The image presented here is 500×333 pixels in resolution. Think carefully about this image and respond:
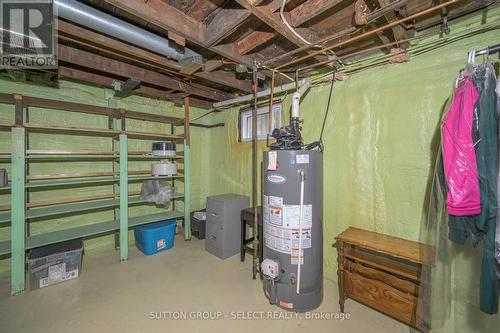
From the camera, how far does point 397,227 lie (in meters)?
1.93

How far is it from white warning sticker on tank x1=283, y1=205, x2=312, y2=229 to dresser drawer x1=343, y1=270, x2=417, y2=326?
60 cm

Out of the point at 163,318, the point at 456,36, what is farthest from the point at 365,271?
the point at 456,36

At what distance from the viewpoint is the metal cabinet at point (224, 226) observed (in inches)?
113

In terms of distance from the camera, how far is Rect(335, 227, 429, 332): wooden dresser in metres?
1.58

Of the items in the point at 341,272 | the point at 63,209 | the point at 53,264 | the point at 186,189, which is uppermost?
the point at 186,189

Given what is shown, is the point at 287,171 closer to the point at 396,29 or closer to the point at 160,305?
the point at 396,29

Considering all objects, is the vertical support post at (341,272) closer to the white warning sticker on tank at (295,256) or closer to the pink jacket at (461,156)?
the white warning sticker on tank at (295,256)

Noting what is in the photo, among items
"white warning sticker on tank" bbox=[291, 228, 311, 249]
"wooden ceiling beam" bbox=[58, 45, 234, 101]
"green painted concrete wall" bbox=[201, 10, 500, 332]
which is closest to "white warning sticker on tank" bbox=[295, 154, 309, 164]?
"white warning sticker on tank" bbox=[291, 228, 311, 249]

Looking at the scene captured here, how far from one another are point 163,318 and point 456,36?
10.6 ft

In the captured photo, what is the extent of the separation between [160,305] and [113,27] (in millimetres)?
2305

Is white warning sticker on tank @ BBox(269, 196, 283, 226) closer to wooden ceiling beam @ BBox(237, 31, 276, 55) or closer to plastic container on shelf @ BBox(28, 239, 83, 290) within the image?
wooden ceiling beam @ BBox(237, 31, 276, 55)

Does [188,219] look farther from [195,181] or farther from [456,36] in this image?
[456,36]

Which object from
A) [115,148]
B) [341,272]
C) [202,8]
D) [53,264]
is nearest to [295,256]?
[341,272]

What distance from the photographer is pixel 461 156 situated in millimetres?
1112
